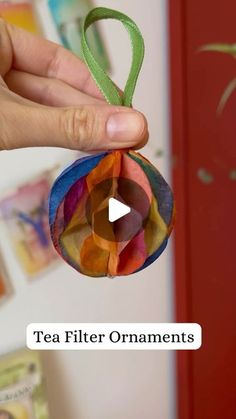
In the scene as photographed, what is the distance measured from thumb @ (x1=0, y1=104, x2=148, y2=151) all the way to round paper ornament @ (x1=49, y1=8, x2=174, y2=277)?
0.01 metres

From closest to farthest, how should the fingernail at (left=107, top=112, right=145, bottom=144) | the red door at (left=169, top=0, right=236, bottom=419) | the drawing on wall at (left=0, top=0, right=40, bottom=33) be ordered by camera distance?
1. the fingernail at (left=107, top=112, right=145, bottom=144)
2. the drawing on wall at (left=0, top=0, right=40, bottom=33)
3. the red door at (left=169, top=0, right=236, bottom=419)

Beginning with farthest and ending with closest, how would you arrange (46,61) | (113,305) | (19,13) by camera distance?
(113,305), (19,13), (46,61)

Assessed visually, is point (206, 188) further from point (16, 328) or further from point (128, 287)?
point (16, 328)

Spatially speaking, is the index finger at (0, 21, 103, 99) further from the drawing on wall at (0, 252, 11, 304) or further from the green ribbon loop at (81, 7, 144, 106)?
the drawing on wall at (0, 252, 11, 304)

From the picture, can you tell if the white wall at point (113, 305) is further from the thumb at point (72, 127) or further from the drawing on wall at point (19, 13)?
the thumb at point (72, 127)

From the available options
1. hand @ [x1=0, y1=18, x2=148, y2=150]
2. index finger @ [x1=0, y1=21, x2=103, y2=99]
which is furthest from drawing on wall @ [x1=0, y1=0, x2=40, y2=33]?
hand @ [x1=0, y1=18, x2=148, y2=150]

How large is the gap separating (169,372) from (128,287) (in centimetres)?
20

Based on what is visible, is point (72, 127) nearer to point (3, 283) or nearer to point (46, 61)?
point (46, 61)

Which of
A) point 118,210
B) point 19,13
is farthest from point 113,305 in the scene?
point 118,210

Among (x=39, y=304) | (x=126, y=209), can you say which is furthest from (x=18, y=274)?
(x=126, y=209)

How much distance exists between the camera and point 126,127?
39 cm

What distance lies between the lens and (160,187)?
0.41m

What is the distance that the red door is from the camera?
3.05 feet

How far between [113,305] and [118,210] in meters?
0.57
